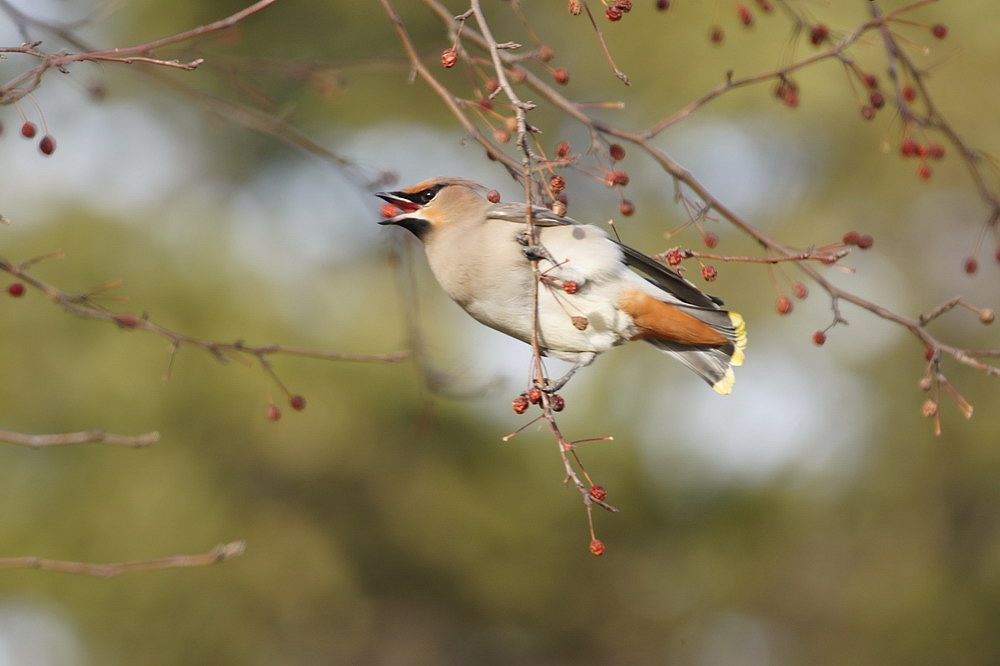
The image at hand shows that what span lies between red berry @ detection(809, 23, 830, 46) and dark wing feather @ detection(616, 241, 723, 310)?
0.72 metres

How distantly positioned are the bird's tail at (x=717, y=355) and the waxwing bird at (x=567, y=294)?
13mm

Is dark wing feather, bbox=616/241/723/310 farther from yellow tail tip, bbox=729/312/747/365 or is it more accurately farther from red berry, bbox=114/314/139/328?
red berry, bbox=114/314/139/328

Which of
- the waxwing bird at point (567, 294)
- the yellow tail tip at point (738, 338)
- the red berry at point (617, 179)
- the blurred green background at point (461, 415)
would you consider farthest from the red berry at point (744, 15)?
the blurred green background at point (461, 415)

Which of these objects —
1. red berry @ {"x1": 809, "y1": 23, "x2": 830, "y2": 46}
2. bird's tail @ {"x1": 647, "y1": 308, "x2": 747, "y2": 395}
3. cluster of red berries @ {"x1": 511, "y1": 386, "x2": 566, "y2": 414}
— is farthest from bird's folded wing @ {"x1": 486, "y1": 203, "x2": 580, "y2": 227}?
cluster of red berries @ {"x1": 511, "y1": 386, "x2": 566, "y2": 414}

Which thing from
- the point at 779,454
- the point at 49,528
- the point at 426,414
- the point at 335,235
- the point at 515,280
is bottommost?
the point at 779,454

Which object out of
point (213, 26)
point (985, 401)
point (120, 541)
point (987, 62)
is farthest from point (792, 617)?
point (213, 26)

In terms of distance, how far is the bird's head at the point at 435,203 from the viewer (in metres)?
3.48

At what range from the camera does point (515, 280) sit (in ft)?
10.4

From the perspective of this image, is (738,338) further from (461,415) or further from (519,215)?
(461,415)

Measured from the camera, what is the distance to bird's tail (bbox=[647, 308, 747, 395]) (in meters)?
3.47

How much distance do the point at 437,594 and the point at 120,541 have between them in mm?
3148

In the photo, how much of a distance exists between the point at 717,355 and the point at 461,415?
6.05 metres

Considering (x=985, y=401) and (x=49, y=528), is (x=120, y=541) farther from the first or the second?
(x=985, y=401)

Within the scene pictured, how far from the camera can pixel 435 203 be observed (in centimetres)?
353
